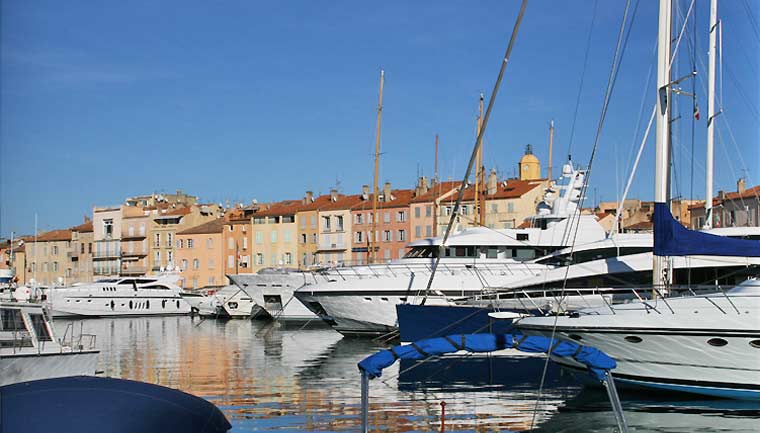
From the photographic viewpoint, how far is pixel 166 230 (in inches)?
3942

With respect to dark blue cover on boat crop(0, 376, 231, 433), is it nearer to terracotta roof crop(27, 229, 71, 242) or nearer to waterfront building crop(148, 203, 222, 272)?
waterfront building crop(148, 203, 222, 272)

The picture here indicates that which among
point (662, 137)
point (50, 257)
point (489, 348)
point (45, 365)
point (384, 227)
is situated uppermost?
point (662, 137)

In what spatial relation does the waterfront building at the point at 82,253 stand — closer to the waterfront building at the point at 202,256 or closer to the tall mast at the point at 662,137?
the waterfront building at the point at 202,256

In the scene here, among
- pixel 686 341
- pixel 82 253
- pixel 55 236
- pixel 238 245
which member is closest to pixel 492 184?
pixel 238 245

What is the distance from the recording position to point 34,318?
22312 millimetres

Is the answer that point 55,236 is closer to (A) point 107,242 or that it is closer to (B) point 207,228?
(A) point 107,242

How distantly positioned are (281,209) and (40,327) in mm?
74951

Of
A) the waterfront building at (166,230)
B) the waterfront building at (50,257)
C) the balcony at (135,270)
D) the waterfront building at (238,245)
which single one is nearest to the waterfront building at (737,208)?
the waterfront building at (238,245)

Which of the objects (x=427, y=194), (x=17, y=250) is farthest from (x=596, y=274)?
(x=17, y=250)

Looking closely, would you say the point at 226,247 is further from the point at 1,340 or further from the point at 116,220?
the point at 1,340

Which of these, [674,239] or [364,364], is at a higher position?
[674,239]

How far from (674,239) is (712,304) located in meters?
2.03

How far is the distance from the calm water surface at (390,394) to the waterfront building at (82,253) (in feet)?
231

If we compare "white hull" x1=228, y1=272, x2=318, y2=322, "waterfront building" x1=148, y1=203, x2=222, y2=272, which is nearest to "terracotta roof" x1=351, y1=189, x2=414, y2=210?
"waterfront building" x1=148, y1=203, x2=222, y2=272
